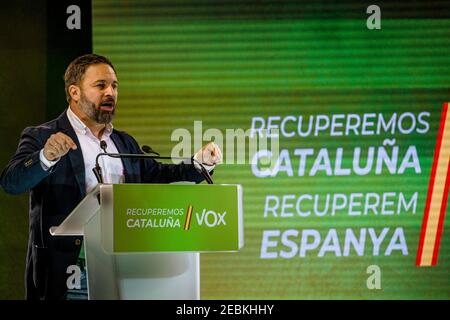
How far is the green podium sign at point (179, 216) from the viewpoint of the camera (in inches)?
120

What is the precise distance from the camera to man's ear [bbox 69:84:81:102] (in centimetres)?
413

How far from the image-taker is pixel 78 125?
13.4 ft

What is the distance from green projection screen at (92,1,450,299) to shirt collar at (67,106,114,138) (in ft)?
1.48

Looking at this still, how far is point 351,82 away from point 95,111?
5.12 feet

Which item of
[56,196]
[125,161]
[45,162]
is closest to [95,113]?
[125,161]

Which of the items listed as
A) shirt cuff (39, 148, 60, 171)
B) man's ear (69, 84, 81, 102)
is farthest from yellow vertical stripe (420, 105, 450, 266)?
shirt cuff (39, 148, 60, 171)

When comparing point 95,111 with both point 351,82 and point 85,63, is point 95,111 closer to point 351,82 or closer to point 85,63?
point 85,63

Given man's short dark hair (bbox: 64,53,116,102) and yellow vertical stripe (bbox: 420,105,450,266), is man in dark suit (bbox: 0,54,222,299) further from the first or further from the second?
yellow vertical stripe (bbox: 420,105,450,266)

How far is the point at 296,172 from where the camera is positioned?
4.68 meters

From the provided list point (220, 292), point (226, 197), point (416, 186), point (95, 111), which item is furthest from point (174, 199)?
point (416, 186)

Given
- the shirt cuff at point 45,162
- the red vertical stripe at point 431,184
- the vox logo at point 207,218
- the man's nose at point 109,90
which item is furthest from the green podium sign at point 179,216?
the red vertical stripe at point 431,184

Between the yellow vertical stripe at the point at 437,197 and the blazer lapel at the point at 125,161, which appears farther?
the yellow vertical stripe at the point at 437,197

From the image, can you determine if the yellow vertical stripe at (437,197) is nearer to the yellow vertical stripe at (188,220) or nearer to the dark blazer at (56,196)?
the dark blazer at (56,196)

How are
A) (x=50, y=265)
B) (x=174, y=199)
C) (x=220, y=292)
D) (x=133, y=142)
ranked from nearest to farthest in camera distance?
(x=174, y=199) < (x=50, y=265) < (x=133, y=142) < (x=220, y=292)
